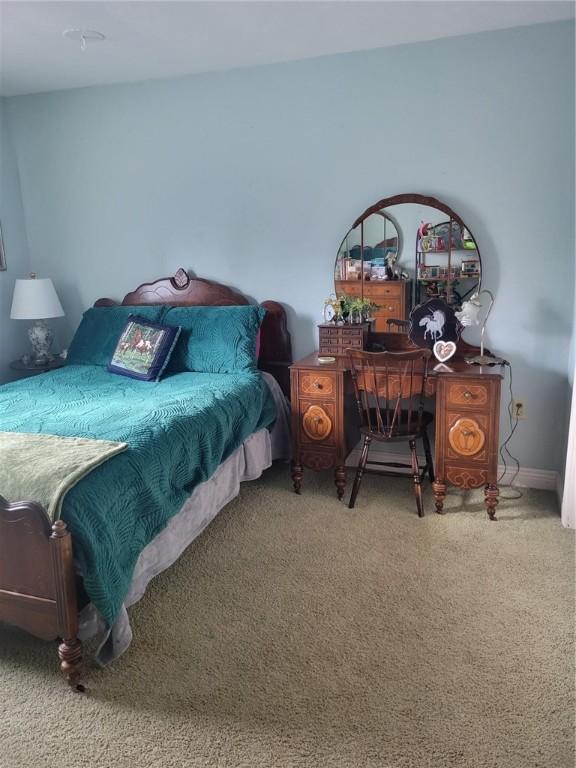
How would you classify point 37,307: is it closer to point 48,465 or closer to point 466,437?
point 48,465

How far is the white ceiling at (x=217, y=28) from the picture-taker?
2664 mm

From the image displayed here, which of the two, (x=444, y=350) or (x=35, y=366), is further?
(x=35, y=366)

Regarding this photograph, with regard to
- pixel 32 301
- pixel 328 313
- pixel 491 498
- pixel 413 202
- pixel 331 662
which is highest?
pixel 413 202

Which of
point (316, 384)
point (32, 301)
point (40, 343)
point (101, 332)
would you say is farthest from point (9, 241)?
point (316, 384)

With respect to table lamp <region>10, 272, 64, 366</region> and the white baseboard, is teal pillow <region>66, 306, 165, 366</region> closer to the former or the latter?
table lamp <region>10, 272, 64, 366</region>

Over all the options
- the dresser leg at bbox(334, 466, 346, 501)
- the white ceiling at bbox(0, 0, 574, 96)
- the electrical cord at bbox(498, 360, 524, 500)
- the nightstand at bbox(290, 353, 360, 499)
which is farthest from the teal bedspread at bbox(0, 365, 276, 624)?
the white ceiling at bbox(0, 0, 574, 96)

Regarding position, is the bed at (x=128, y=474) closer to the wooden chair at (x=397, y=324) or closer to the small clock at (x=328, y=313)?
the small clock at (x=328, y=313)

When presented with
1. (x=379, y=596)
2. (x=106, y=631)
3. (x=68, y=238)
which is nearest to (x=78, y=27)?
(x=68, y=238)

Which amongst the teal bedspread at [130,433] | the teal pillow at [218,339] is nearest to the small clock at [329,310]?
the teal pillow at [218,339]

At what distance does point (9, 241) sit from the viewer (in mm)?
3994

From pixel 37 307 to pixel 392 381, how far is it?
92.1 inches

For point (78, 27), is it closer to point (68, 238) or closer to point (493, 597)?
point (68, 238)

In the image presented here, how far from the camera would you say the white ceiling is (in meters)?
2.66

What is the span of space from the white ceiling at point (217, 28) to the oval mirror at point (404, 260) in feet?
2.75
